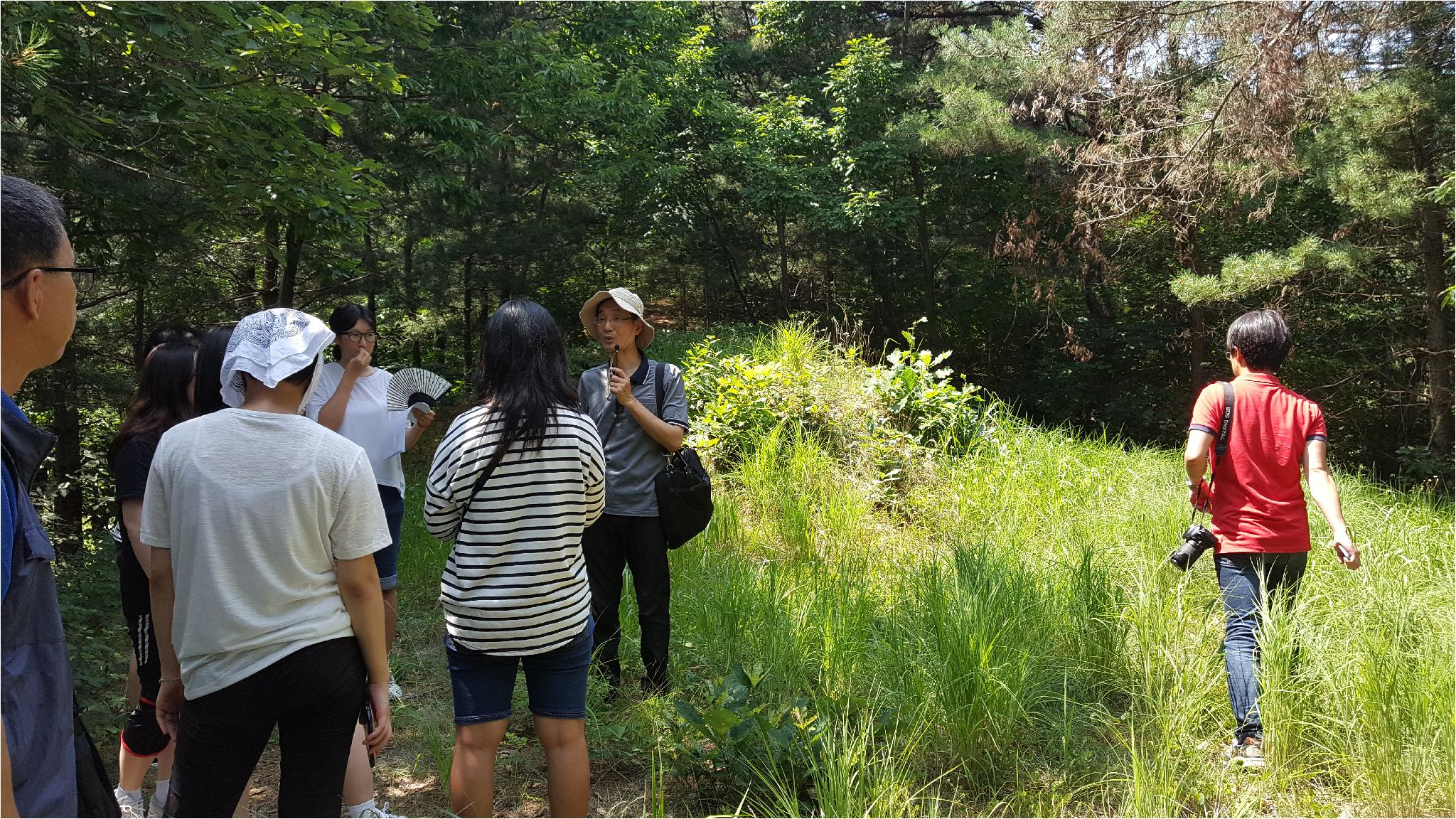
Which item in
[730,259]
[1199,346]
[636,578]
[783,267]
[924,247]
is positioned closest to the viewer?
[636,578]

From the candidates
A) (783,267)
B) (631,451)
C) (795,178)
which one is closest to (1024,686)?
(631,451)

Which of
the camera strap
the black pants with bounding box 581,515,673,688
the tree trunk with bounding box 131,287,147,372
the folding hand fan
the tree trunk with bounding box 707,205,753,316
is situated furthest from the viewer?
the tree trunk with bounding box 707,205,753,316

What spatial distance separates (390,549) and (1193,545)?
3380mm

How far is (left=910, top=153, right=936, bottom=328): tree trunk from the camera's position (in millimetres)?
17047

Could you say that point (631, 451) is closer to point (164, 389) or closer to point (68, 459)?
point (164, 389)

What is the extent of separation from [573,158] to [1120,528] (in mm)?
11606

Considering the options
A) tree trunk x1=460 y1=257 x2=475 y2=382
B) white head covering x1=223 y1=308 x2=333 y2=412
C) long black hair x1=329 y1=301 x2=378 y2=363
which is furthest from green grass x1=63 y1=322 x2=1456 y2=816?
tree trunk x1=460 y1=257 x2=475 y2=382

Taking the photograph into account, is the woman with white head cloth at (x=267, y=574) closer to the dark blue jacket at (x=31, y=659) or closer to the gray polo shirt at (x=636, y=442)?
the dark blue jacket at (x=31, y=659)

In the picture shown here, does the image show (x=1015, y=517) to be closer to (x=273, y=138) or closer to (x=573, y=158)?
(x=273, y=138)

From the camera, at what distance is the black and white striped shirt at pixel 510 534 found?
2457 millimetres

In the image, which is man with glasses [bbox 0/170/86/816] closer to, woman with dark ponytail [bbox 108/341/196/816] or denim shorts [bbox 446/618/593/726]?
denim shorts [bbox 446/618/593/726]

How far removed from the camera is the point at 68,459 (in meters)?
7.15

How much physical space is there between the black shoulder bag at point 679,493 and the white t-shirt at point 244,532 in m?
1.69

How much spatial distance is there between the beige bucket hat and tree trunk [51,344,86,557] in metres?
4.20
